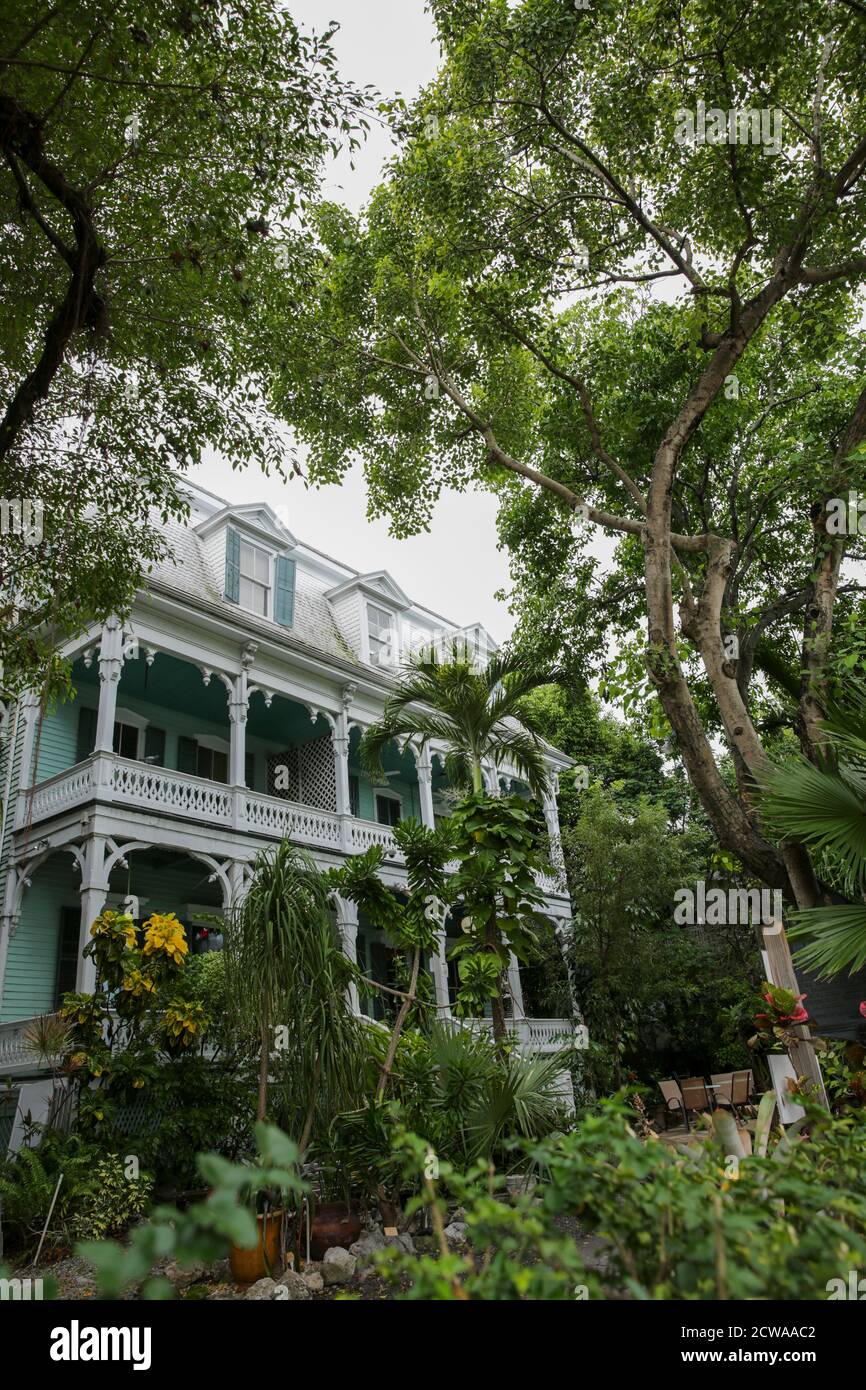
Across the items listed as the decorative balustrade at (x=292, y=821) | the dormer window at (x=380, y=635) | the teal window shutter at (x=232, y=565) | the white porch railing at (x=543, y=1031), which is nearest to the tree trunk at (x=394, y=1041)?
the decorative balustrade at (x=292, y=821)

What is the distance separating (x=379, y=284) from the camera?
392 inches

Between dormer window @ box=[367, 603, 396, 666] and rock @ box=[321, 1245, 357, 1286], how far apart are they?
14.1 m

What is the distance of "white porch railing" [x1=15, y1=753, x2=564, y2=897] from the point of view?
11.7 metres

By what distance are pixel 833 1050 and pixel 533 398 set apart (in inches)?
340

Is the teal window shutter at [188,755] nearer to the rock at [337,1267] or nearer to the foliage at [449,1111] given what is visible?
the foliage at [449,1111]

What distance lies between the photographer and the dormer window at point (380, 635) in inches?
760

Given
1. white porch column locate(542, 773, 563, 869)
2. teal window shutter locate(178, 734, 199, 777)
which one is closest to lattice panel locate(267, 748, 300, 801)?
teal window shutter locate(178, 734, 199, 777)

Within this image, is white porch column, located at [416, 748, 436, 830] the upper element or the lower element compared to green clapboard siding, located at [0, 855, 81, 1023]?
upper

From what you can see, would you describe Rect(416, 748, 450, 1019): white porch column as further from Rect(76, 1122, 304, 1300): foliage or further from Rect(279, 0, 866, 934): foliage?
Rect(76, 1122, 304, 1300): foliage

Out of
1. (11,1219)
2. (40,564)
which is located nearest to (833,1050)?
(11,1219)

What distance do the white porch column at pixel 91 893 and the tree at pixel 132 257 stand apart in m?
3.57

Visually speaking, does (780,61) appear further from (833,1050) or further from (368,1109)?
(368,1109)
